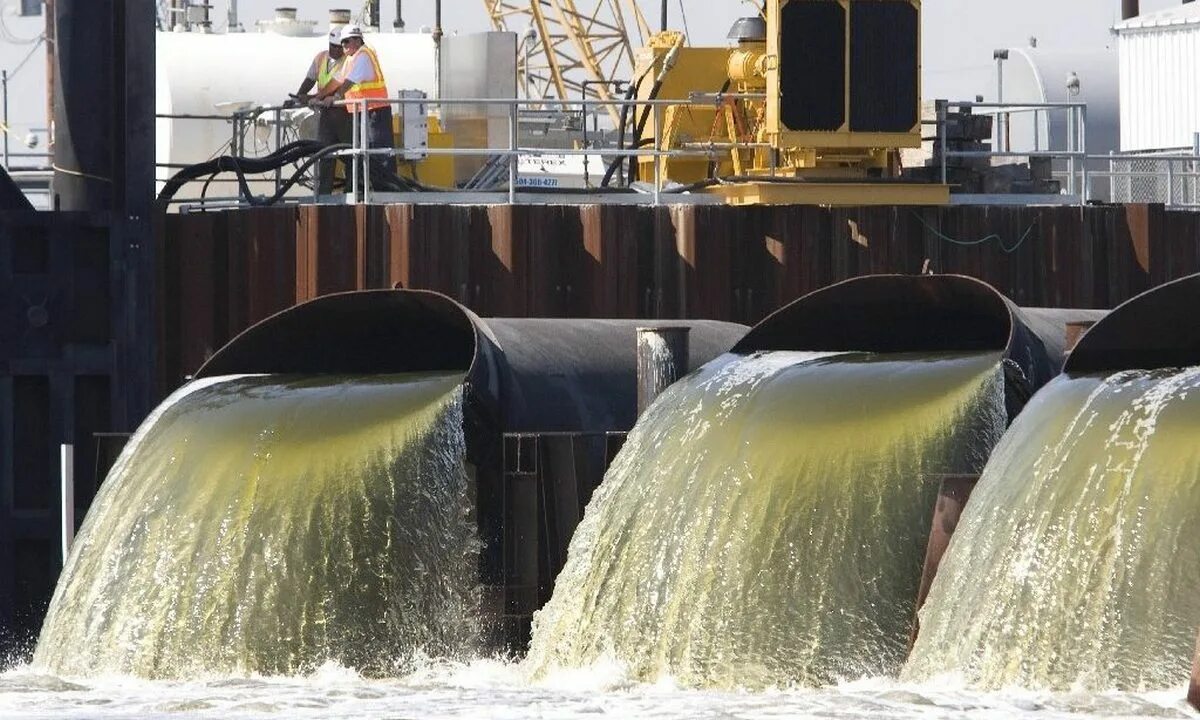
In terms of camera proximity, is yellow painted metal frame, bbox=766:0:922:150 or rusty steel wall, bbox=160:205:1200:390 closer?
rusty steel wall, bbox=160:205:1200:390

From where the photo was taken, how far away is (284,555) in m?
18.2

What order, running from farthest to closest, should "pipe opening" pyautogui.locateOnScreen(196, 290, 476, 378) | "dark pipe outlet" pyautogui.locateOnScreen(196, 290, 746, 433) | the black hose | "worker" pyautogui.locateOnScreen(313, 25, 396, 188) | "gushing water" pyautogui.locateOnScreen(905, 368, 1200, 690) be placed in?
"worker" pyautogui.locateOnScreen(313, 25, 396, 188) → the black hose → "pipe opening" pyautogui.locateOnScreen(196, 290, 476, 378) → "dark pipe outlet" pyautogui.locateOnScreen(196, 290, 746, 433) → "gushing water" pyautogui.locateOnScreen(905, 368, 1200, 690)

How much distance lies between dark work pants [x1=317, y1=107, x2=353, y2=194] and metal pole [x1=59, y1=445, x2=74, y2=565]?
4.71m

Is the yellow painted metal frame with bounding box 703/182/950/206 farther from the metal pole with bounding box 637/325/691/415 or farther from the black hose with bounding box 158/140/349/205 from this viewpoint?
the metal pole with bounding box 637/325/691/415

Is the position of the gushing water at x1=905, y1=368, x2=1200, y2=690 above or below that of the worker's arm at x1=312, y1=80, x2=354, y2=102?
below

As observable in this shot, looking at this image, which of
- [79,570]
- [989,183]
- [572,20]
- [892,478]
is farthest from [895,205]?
[572,20]

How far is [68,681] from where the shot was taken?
17.8 metres

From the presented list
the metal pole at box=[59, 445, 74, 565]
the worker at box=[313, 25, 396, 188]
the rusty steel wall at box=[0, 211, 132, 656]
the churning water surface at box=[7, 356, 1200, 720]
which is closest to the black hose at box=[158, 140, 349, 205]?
the worker at box=[313, 25, 396, 188]

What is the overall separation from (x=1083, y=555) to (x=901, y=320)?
16.3 ft

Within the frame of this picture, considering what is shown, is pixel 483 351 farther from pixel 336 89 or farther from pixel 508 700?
pixel 336 89

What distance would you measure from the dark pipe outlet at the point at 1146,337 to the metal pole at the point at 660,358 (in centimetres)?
306

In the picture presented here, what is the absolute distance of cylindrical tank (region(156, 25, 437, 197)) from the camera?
4309cm

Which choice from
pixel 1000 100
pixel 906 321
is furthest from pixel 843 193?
pixel 1000 100

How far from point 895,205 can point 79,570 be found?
319 inches
